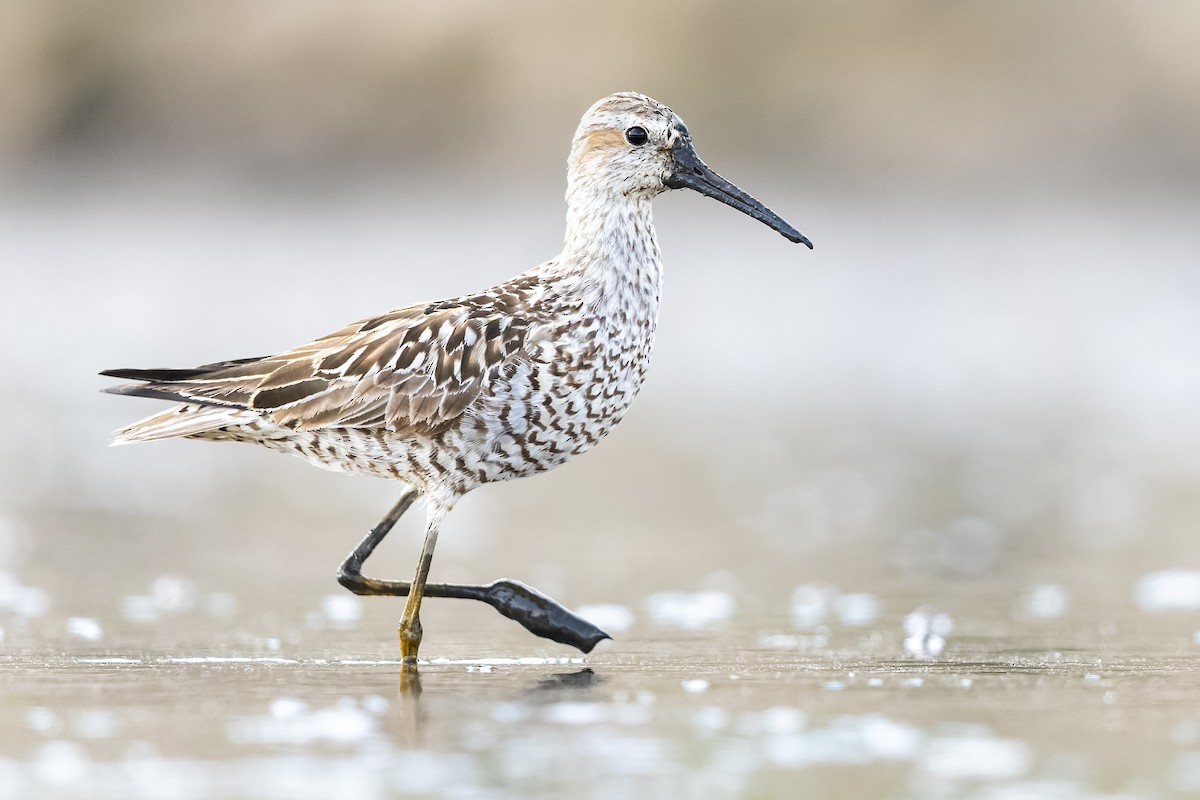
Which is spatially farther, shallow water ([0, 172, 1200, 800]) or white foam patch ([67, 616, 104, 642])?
white foam patch ([67, 616, 104, 642])

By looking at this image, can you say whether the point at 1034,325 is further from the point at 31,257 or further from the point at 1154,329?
the point at 31,257

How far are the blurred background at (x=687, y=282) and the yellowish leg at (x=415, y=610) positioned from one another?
0.63 meters

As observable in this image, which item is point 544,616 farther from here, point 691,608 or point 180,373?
point 180,373

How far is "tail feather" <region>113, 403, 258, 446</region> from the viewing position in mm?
8391

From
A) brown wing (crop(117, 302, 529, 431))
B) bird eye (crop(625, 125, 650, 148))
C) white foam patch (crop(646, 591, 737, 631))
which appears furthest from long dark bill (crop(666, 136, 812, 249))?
white foam patch (crop(646, 591, 737, 631))

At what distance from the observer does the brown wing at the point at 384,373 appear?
8055mm

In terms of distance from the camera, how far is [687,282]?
1004 inches

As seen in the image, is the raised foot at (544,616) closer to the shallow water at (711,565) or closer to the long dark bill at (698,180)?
the shallow water at (711,565)

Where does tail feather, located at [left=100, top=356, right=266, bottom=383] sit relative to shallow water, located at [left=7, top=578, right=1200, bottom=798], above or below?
above

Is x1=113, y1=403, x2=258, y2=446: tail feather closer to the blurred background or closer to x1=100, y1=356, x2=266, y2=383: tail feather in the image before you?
x1=100, y1=356, x2=266, y2=383: tail feather

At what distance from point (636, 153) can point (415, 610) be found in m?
2.25

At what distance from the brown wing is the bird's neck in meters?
0.39

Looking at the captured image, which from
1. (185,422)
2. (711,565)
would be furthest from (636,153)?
(711,565)

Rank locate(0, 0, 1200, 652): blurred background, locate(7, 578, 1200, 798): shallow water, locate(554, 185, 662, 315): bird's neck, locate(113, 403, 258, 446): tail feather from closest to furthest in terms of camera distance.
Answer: locate(7, 578, 1200, 798): shallow water → locate(554, 185, 662, 315): bird's neck → locate(113, 403, 258, 446): tail feather → locate(0, 0, 1200, 652): blurred background
